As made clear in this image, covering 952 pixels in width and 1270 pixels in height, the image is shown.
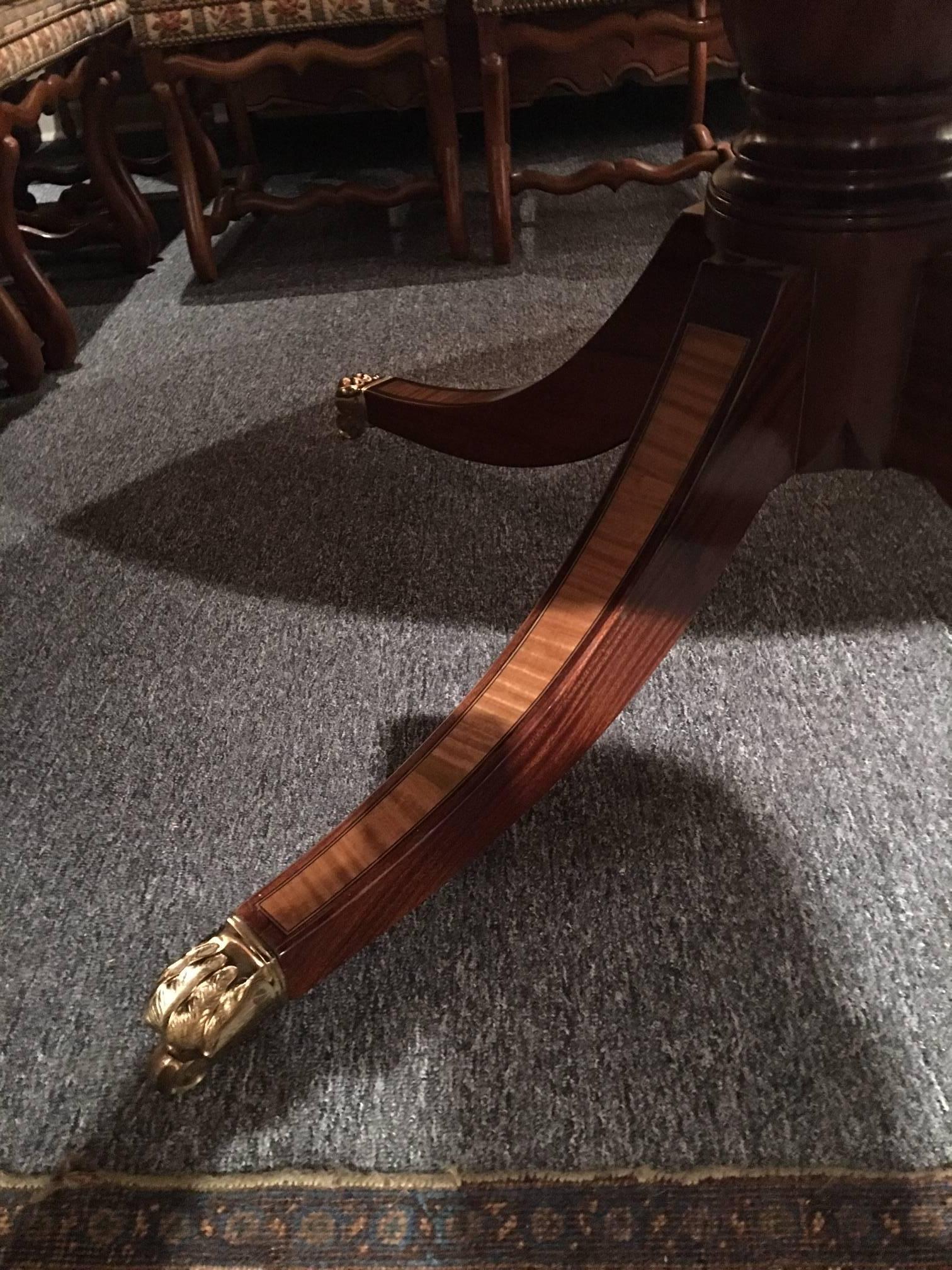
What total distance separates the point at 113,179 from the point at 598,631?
4.82ft

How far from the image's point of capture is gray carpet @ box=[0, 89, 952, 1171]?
1.51 ft

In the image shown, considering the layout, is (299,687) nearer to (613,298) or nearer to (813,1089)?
(813,1089)

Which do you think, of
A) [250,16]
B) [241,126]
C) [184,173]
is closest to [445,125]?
[250,16]

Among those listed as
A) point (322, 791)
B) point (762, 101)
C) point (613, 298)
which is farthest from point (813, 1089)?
point (613, 298)

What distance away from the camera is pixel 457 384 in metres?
1.15

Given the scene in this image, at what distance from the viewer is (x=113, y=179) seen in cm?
161

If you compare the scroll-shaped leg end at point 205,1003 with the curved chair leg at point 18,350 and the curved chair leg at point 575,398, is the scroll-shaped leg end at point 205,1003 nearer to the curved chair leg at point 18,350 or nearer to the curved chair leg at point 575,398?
the curved chair leg at point 575,398

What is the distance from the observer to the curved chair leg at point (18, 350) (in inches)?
48.9

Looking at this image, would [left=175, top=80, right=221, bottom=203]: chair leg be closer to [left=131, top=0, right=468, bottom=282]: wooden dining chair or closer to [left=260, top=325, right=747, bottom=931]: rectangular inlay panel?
[left=131, top=0, right=468, bottom=282]: wooden dining chair

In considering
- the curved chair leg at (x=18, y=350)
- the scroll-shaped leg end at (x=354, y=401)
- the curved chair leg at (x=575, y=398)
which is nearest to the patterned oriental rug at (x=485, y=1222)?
the curved chair leg at (x=575, y=398)

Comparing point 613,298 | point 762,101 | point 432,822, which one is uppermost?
point 762,101

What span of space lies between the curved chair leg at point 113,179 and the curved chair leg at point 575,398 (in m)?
0.94

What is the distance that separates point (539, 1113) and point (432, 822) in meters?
0.14

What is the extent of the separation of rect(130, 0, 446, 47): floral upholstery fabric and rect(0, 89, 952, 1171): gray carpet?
62cm
